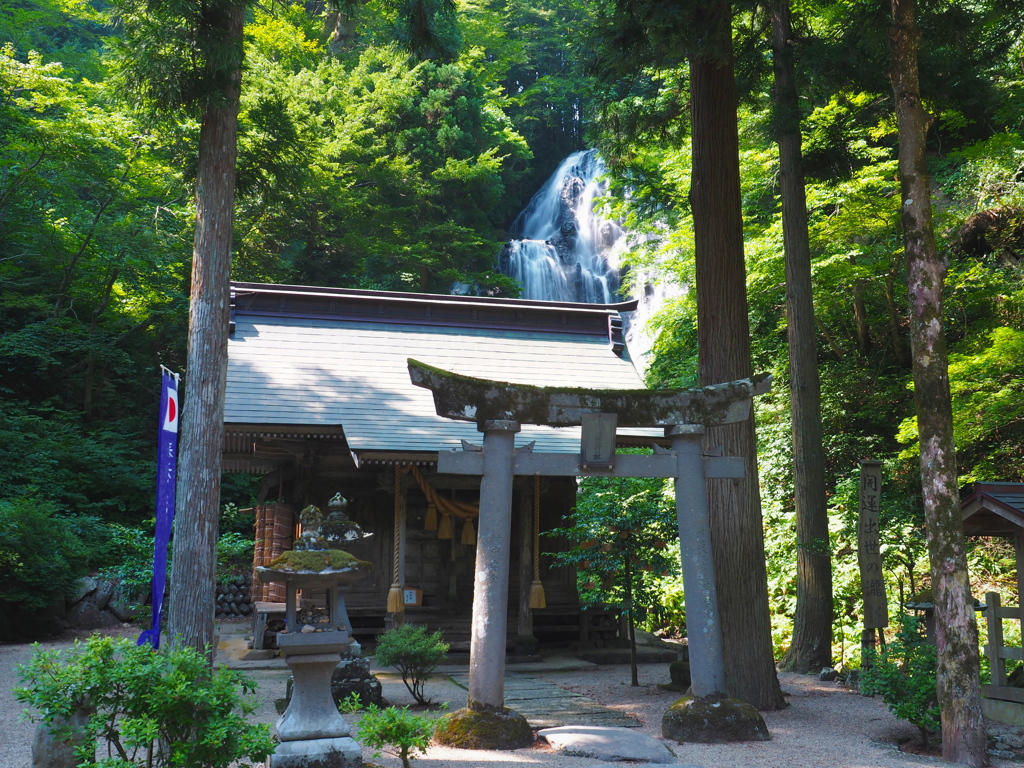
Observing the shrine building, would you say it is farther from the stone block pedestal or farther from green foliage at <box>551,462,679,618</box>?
the stone block pedestal

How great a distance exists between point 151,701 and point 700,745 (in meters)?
4.54

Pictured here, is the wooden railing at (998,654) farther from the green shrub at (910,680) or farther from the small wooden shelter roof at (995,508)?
the green shrub at (910,680)

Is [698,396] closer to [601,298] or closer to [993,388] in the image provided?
[993,388]

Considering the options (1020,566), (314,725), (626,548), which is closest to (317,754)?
(314,725)

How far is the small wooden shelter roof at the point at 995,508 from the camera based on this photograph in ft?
25.0

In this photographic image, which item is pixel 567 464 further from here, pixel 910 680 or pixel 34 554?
pixel 34 554

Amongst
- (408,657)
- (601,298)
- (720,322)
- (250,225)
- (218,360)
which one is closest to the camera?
(218,360)

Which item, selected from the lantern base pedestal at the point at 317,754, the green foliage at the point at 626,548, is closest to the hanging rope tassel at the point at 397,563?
the green foliage at the point at 626,548

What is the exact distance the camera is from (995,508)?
773cm

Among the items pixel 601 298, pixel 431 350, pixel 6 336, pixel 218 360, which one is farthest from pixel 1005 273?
pixel 6 336

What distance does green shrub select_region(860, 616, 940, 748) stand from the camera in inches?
273

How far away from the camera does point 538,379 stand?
48.7ft

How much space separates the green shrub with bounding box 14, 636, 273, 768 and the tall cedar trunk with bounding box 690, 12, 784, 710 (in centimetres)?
536

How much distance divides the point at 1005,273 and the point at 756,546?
308 inches
